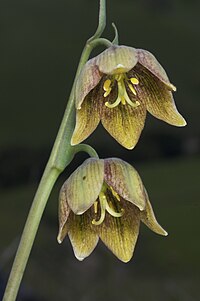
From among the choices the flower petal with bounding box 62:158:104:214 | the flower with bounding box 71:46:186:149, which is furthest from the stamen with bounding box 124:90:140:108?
the flower petal with bounding box 62:158:104:214

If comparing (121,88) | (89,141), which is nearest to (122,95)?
(121,88)

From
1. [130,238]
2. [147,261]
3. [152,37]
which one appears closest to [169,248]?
[147,261]

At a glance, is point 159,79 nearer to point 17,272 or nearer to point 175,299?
point 17,272

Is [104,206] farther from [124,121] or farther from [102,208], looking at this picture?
[124,121]

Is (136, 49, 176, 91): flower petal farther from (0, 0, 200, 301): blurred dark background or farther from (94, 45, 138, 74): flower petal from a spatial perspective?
(0, 0, 200, 301): blurred dark background

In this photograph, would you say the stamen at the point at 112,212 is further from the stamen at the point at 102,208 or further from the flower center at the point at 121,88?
the flower center at the point at 121,88
